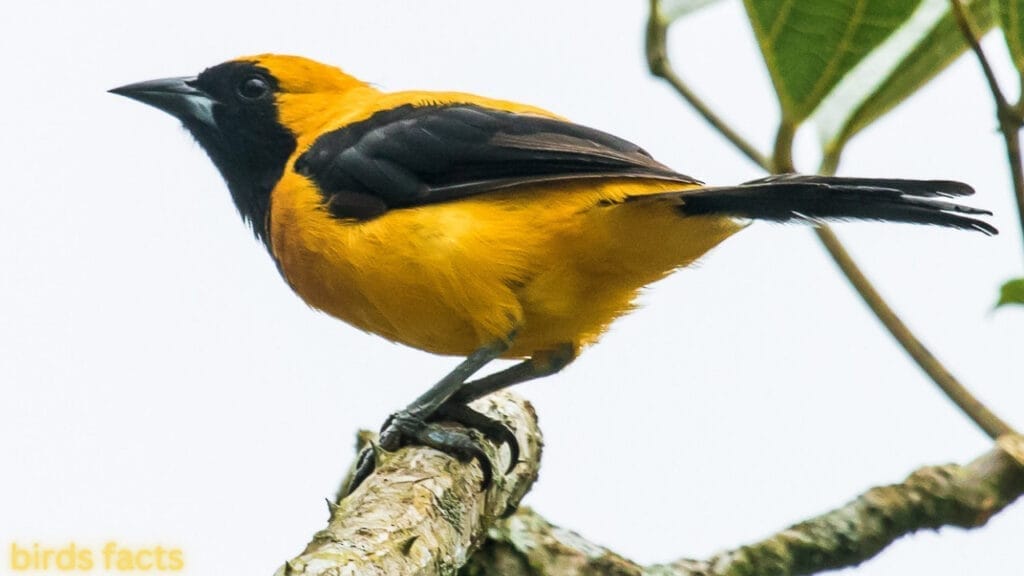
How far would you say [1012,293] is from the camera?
8.98 feet

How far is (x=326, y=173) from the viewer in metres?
4.21

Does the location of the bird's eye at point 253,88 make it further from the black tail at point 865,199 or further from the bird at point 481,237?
the black tail at point 865,199

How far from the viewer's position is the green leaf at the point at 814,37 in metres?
3.24

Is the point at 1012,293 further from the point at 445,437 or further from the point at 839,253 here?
the point at 445,437

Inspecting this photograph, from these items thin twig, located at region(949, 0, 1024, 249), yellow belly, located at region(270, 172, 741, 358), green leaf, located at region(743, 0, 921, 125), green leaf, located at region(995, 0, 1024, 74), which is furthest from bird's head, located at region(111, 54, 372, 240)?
thin twig, located at region(949, 0, 1024, 249)

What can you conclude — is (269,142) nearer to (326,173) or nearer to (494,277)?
(326,173)

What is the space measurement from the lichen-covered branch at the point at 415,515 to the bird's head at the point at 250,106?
1545mm

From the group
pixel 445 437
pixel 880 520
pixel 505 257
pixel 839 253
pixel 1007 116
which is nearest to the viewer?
→ pixel 1007 116

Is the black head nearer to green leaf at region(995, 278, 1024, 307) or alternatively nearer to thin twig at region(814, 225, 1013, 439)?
thin twig at region(814, 225, 1013, 439)

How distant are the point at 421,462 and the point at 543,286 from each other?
0.75 metres

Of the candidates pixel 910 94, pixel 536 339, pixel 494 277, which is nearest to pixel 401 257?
pixel 494 277

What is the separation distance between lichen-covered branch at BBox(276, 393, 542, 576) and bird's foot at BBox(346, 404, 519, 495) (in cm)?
4

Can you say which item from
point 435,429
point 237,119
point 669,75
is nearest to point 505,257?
point 435,429

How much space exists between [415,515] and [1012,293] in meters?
1.53
